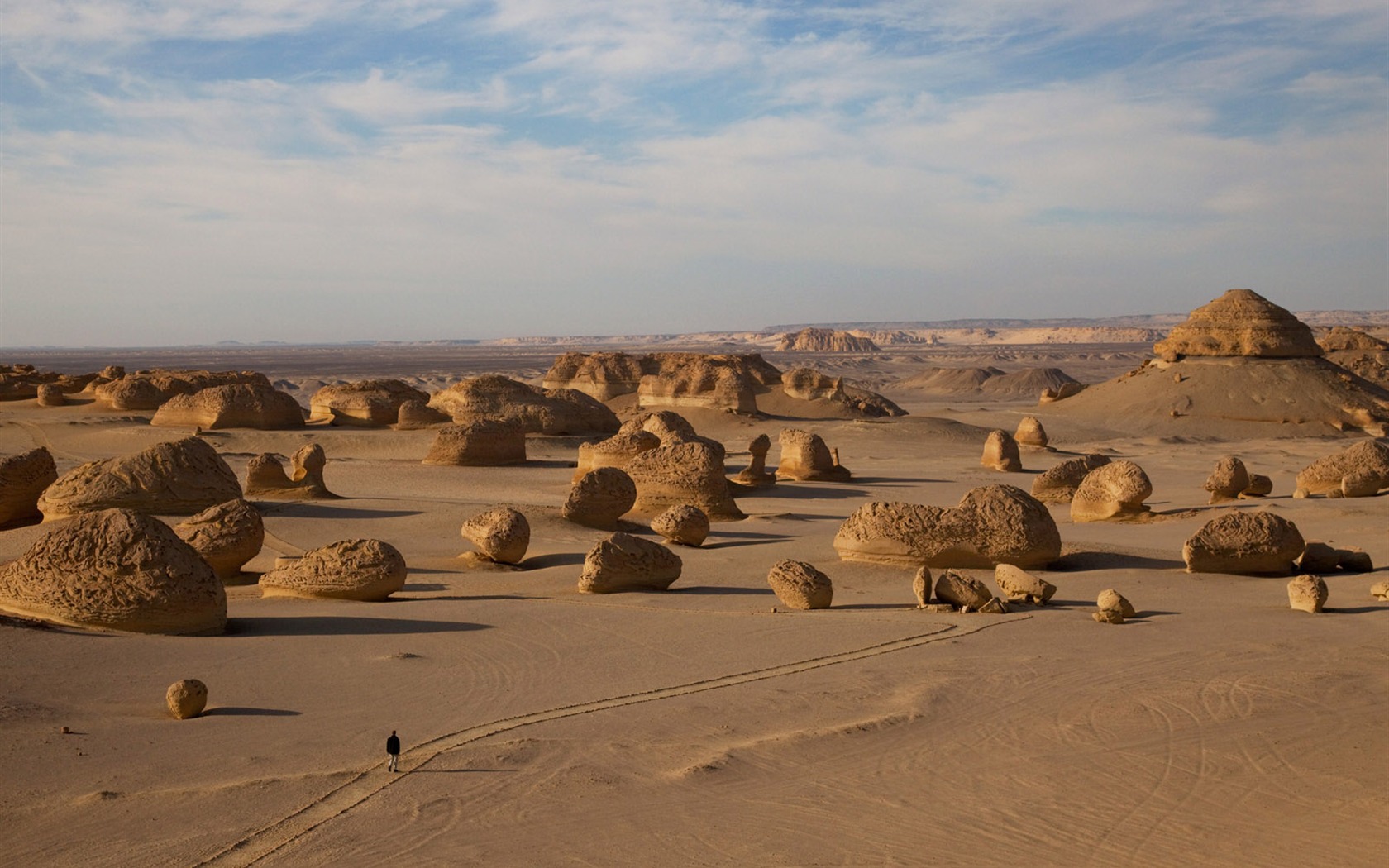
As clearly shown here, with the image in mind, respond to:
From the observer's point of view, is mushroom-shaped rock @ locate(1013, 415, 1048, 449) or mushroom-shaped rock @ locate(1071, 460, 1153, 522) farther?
mushroom-shaped rock @ locate(1013, 415, 1048, 449)

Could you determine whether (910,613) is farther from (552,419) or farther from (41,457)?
(552,419)

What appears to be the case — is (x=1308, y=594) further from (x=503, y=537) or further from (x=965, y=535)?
(x=503, y=537)

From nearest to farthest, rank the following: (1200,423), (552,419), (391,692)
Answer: (391,692)
(552,419)
(1200,423)

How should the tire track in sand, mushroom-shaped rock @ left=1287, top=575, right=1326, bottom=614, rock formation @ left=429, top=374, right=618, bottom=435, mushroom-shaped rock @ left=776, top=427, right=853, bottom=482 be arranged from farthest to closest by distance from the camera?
rock formation @ left=429, top=374, right=618, bottom=435
mushroom-shaped rock @ left=776, top=427, right=853, bottom=482
mushroom-shaped rock @ left=1287, top=575, right=1326, bottom=614
the tire track in sand

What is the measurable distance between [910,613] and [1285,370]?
97.8 feet

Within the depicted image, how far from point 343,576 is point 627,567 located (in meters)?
2.33

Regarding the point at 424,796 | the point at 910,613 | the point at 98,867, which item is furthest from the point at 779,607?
the point at 98,867

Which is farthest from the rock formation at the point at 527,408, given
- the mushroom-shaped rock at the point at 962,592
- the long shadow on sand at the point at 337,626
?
the long shadow on sand at the point at 337,626

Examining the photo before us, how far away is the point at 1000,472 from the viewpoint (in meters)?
23.5

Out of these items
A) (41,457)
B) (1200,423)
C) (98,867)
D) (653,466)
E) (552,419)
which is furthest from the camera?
(1200,423)

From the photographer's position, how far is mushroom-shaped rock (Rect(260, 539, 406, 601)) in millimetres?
9586

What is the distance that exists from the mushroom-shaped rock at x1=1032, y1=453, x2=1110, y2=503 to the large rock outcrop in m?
15.5

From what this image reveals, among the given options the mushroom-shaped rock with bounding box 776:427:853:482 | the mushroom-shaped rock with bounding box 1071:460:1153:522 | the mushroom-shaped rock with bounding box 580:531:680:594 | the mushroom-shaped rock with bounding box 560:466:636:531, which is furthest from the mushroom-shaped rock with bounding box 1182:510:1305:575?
the mushroom-shaped rock with bounding box 776:427:853:482

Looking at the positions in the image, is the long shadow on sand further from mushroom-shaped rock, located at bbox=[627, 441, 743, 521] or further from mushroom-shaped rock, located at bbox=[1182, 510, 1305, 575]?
mushroom-shaped rock, located at bbox=[627, 441, 743, 521]
